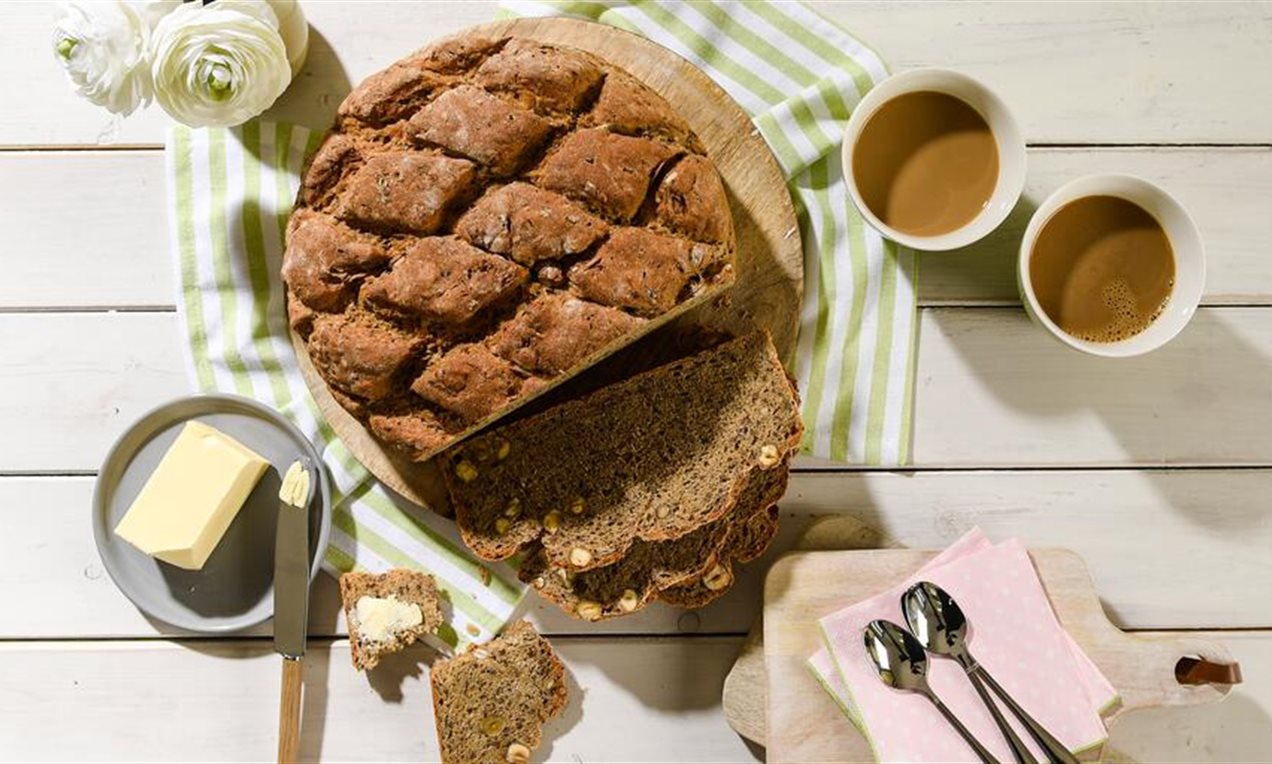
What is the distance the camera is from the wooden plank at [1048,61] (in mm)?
2539

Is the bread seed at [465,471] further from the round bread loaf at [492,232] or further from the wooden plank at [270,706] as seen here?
the wooden plank at [270,706]

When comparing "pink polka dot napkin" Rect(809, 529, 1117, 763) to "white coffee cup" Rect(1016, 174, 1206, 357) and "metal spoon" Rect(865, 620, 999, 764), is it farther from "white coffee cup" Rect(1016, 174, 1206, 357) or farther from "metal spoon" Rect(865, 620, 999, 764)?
"white coffee cup" Rect(1016, 174, 1206, 357)

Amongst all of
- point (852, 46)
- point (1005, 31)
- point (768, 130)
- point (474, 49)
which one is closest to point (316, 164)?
point (474, 49)

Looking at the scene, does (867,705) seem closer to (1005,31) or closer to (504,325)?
(504,325)

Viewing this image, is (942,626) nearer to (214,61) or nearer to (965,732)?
(965,732)

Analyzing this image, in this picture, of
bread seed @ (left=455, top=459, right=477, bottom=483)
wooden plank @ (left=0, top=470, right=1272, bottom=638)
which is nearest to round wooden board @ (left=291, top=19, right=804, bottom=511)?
bread seed @ (left=455, top=459, right=477, bottom=483)

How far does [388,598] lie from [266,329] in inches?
27.5

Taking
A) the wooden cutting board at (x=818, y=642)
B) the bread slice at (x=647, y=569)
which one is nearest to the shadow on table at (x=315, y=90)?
the bread slice at (x=647, y=569)

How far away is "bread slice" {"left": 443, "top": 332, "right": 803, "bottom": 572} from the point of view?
7.55 feet

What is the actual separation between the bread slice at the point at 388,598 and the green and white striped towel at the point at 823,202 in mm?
957

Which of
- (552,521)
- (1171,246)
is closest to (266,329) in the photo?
(552,521)

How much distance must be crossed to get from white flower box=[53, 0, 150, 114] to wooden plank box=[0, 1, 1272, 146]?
0.41 m

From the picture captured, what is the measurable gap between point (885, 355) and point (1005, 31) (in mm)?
840

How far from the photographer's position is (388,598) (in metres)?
2.41
